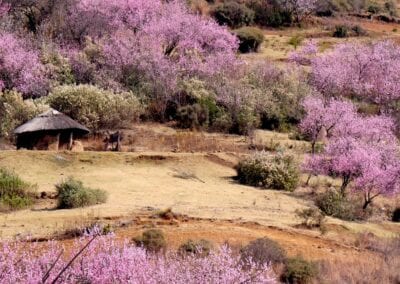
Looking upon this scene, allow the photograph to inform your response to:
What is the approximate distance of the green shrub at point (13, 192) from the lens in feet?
52.8

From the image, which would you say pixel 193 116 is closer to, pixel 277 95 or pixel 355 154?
pixel 277 95

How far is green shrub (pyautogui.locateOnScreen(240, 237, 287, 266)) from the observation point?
39.0 feet

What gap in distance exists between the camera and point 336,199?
19344 mm

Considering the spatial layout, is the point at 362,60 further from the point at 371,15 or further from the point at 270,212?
the point at 371,15

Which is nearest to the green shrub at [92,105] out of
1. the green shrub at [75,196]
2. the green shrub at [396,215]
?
the green shrub at [75,196]

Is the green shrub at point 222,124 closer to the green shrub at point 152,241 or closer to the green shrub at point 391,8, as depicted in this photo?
the green shrub at point 152,241

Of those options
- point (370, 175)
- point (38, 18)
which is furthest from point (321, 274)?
point (38, 18)

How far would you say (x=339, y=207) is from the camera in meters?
19.0

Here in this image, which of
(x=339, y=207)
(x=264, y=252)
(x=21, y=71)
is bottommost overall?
(x=339, y=207)

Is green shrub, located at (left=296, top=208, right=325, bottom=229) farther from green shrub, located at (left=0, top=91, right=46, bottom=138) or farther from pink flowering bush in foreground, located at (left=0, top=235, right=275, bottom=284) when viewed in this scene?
green shrub, located at (left=0, top=91, right=46, bottom=138)

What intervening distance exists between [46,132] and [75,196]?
25.1 ft

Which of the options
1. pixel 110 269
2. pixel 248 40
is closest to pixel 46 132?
pixel 110 269

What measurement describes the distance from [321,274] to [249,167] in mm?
10373

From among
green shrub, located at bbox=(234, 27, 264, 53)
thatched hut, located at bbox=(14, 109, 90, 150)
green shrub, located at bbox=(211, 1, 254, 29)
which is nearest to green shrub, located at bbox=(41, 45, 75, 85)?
thatched hut, located at bbox=(14, 109, 90, 150)
